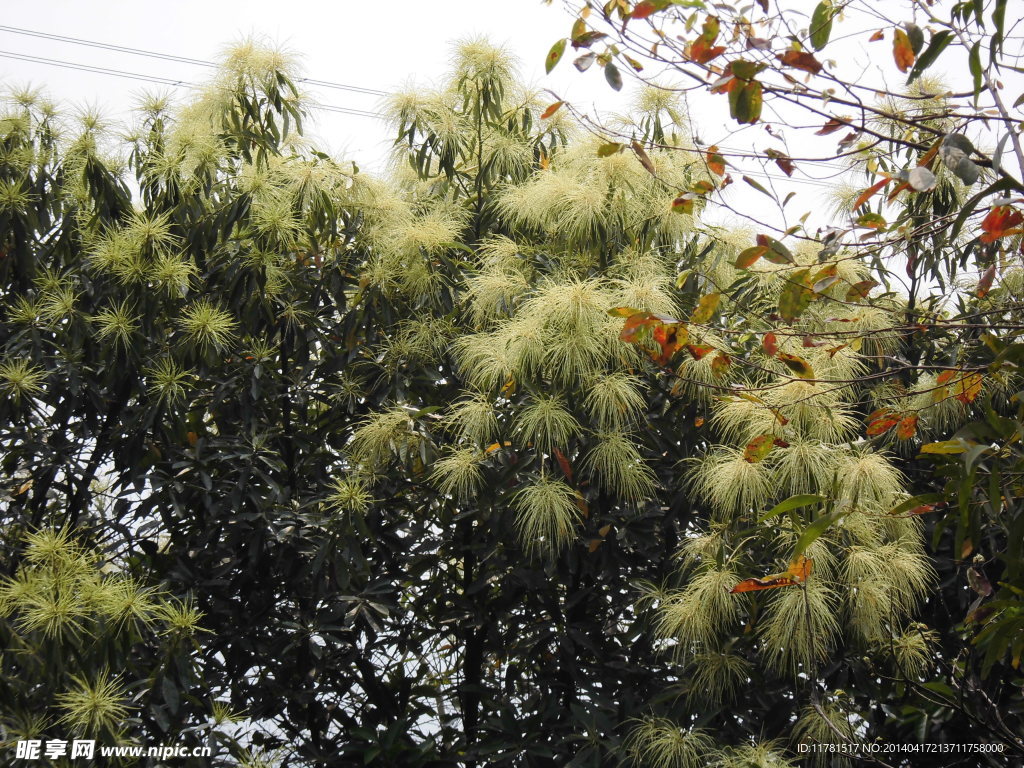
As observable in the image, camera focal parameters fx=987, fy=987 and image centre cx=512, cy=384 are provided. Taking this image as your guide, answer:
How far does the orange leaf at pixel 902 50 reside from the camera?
6.03 ft

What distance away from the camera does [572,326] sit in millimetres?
2559

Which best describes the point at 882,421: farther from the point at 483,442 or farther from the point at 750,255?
the point at 483,442

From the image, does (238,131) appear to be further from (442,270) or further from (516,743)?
(516,743)

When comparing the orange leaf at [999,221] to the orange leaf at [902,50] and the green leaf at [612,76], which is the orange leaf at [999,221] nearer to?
the orange leaf at [902,50]

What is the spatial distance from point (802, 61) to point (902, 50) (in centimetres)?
23

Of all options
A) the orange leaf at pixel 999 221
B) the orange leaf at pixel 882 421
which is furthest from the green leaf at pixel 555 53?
the orange leaf at pixel 882 421

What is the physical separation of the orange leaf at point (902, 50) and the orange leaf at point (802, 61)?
20 centimetres

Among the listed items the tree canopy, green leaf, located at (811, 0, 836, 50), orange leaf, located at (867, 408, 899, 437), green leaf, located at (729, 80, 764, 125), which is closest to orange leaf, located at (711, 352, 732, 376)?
the tree canopy

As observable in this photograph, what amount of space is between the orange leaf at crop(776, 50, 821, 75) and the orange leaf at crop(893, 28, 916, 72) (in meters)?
0.20

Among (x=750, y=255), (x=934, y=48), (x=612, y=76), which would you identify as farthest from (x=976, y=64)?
(x=612, y=76)

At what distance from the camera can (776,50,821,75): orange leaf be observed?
5.76 ft

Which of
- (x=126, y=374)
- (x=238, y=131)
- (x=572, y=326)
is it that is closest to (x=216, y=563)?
(x=126, y=374)

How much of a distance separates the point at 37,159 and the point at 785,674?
2582 millimetres

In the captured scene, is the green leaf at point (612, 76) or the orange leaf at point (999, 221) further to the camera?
the green leaf at point (612, 76)
